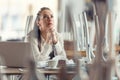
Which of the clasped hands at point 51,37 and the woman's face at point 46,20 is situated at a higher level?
the woman's face at point 46,20

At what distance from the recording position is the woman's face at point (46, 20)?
2514mm

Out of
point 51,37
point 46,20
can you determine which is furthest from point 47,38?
point 46,20

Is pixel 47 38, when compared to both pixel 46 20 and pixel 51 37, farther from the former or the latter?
pixel 46 20

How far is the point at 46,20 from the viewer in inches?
102

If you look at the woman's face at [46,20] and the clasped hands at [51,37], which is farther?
the clasped hands at [51,37]

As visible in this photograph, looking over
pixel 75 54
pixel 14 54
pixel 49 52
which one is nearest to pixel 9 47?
pixel 14 54

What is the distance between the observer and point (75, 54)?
535 millimetres

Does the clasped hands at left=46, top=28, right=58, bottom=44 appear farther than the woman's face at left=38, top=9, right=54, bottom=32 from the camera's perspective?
Yes

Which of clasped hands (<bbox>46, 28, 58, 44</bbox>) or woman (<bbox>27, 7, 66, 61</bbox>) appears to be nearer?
woman (<bbox>27, 7, 66, 61</bbox>)

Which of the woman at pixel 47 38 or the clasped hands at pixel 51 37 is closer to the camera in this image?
the woman at pixel 47 38

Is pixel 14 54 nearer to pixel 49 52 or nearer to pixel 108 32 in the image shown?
pixel 49 52

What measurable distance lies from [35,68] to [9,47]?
1.35m

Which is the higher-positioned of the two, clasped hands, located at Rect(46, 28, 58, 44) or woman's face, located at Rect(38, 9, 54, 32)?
woman's face, located at Rect(38, 9, 54, 32)

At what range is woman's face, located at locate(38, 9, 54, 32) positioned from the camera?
8.25 ft
